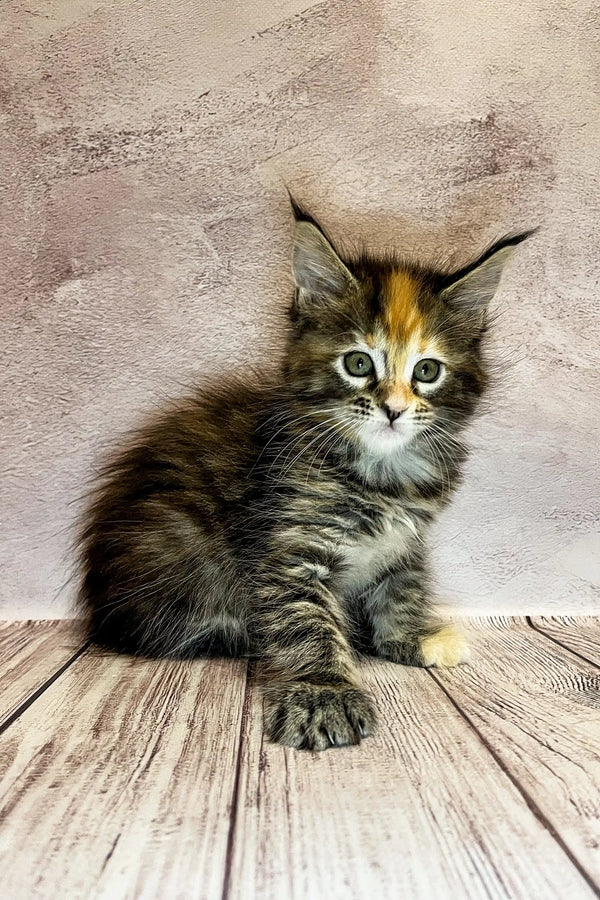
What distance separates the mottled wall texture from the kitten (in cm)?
28

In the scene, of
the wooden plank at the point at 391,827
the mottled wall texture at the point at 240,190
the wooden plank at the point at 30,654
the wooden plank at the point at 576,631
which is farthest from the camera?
the mottled wall texture at the point at 240,190

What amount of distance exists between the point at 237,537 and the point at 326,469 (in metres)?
0.23

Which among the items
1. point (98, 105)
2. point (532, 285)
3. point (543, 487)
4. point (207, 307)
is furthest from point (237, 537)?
point (98, 105)

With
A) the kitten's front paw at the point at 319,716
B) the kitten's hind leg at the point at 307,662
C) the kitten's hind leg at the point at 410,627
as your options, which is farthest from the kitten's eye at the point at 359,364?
the kitten's front paw at the point at 319,716

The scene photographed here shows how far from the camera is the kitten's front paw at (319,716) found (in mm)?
1148

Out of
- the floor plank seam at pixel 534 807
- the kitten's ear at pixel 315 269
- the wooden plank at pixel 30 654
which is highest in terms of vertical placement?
the kitten's ear at pixel 315 269

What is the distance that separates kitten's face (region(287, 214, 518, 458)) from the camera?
4.76 ft

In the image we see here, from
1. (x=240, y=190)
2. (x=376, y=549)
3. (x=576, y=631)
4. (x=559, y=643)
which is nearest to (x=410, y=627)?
(x=376, y=549)

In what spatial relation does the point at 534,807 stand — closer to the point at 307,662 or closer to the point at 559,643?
the point at 307,662

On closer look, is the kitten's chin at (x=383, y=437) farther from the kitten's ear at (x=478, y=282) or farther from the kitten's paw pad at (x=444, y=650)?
the kitten's paw pad at (x=444, y=650)

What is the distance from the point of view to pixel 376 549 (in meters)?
1.55

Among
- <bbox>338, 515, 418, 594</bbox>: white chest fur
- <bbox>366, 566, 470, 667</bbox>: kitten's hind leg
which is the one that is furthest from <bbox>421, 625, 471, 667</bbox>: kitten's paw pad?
<bbox>338, 515, 418, 594</bbox>: white chest fur

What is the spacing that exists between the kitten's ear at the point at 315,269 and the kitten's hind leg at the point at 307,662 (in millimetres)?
544

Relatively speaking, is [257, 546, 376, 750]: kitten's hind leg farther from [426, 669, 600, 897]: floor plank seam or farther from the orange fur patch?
the orange fur patch
